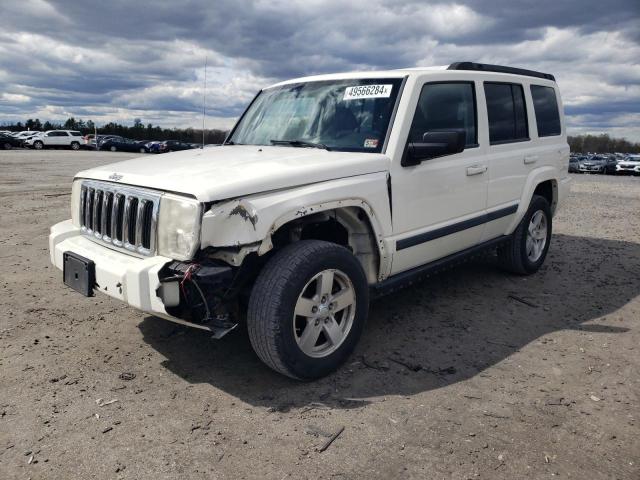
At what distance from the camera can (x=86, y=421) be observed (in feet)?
9.28

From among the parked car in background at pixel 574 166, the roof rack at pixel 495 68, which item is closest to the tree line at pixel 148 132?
the parked car in background at pixel 574 166

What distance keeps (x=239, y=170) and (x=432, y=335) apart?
1.99m

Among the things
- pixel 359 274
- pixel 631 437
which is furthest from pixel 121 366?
pixel 631 437

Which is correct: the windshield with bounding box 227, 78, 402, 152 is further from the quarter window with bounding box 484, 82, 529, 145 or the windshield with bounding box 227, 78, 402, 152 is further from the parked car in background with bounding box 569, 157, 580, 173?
the parked car in background with bounding box 569, 157, 580, 173

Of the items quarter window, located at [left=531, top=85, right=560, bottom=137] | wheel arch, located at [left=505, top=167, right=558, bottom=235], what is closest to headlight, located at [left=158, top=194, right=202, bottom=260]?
wheel arch, located at [left=505, top=167, right=558, bottom=235]

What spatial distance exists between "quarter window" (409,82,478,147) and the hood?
1.73 ft

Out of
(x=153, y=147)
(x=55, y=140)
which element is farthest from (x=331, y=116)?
(x=55, y=140)

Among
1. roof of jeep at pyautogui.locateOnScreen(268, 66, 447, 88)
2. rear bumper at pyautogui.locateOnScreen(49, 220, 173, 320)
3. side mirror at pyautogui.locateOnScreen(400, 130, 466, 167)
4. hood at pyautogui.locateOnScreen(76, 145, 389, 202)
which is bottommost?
rear bumper at pyautogui.locateOnScreen(49, 220, 173, 320)

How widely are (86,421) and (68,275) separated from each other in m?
1.00

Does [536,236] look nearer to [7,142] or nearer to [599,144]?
[7,142]

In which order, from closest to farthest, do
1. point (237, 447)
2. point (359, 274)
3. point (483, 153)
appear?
1. point (237, 447)
2. point (359, 274)
3. point (483, 153)

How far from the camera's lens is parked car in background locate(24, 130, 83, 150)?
39969 millimetres

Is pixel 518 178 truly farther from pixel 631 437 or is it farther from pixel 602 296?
pixel 631 437

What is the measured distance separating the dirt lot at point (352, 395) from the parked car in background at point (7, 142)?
3948 cm
